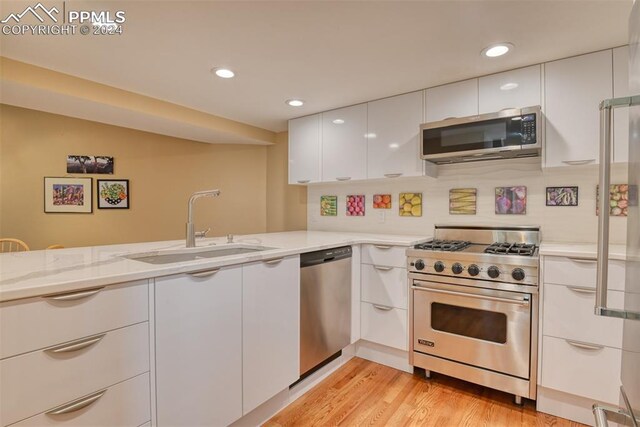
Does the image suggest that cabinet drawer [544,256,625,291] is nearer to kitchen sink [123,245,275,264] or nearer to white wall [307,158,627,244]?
white wall [307,158,627,244]

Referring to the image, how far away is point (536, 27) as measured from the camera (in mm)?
1626

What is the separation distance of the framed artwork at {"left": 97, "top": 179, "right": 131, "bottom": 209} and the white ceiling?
4.79ft

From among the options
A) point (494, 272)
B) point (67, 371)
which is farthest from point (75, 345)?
point (494, 272)

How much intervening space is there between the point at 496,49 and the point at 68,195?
407 cm

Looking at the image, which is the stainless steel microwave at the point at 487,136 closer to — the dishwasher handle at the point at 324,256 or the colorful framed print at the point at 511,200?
the colorful framed print at the point at 511,200

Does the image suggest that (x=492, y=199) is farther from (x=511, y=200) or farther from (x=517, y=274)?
(x=517, y=274)

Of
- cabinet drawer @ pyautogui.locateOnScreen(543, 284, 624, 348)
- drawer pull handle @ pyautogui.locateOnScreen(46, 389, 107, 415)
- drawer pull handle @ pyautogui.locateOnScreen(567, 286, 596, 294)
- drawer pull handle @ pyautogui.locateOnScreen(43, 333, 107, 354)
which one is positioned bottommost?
drawer pull handle @ pyautogui.locateOnScreen(46, 389, 107, 415)

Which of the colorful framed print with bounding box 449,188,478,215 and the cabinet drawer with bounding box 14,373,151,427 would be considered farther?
the colorful framed print with bounding box 449,188,478,215

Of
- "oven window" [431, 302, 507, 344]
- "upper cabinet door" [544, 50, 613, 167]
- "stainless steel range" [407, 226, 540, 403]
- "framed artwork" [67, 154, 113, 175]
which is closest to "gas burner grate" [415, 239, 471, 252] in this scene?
"stainless steel range" [407, 226, 540, 403]

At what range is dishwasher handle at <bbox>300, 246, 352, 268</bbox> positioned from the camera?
1988 millimetres

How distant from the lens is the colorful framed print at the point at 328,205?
3.31 meters

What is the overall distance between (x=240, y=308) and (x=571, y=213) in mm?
2306

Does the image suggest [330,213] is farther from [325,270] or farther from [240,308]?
[240,308]

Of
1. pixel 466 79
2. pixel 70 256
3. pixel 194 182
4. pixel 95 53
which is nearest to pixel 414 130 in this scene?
pixel 466 79
